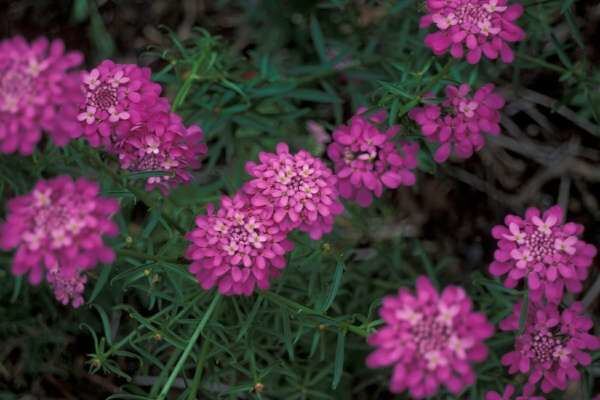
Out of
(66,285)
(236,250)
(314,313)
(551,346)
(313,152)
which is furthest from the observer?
(313,152)

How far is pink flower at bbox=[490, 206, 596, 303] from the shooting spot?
94.0 inches

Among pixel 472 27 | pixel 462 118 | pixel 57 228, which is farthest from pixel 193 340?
pixel 472 27

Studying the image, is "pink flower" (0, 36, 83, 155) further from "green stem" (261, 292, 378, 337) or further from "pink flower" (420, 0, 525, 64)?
"pink flower" (420, 0, 525, 64)

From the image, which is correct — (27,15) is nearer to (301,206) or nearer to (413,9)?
(413,9)

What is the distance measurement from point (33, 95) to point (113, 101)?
578 millimetres

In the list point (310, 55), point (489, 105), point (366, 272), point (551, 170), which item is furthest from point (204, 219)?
point (551, 170)

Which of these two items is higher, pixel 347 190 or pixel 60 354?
pixel 347 190

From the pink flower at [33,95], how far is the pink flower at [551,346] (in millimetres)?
1622

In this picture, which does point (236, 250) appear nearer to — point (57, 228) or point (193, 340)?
point (193, 340)

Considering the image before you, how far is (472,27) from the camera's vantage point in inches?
95.3

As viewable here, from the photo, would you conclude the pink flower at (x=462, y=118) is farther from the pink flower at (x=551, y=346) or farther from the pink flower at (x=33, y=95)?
the pink flower at (x=33, y=95)

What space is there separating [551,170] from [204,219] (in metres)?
2.35

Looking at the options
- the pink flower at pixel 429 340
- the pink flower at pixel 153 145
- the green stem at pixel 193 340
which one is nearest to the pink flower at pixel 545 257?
the pink flower at pixel 429 340

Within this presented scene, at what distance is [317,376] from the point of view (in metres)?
3.12
